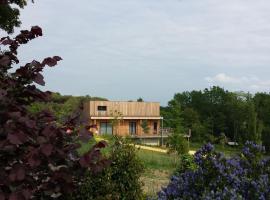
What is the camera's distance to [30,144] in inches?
116

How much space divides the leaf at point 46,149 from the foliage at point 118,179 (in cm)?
625

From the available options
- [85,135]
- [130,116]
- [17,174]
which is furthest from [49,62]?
[130,116]

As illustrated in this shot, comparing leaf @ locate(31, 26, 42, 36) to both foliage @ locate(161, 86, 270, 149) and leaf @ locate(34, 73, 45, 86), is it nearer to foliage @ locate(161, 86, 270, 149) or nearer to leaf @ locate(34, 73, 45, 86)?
leaf @ locate(34, 73, 45, 86)

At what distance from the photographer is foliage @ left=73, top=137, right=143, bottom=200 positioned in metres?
9.20

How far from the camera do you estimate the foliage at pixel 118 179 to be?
30.2ft

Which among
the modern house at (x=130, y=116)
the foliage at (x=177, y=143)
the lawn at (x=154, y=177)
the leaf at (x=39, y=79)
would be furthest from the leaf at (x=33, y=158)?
the modern house at (x=130, y=116)

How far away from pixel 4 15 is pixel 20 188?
1391 centimetres

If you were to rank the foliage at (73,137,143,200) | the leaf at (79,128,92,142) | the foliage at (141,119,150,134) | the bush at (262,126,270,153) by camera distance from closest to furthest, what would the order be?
1. the leaf at (79,128,92,142)
2. the foliage at (73,137,143,200)
3. the foliage at (141,119,150,134)
4. the bush at (262,126,270,153)

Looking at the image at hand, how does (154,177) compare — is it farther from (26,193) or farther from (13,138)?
(13,138)

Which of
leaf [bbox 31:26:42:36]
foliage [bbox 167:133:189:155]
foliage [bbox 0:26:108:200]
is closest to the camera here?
foliage [bbox 0:26:108:200]

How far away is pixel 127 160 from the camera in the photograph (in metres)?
9.62

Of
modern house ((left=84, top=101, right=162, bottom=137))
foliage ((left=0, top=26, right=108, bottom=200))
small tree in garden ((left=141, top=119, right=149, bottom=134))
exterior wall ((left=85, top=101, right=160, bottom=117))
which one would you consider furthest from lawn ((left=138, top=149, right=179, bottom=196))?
small tree in garden ((left=141, top=119, right=149, bottom=134))

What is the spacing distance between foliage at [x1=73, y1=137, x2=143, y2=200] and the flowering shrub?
4933 millimetres

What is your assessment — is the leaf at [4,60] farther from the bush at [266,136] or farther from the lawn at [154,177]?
the bush at [266,136]
